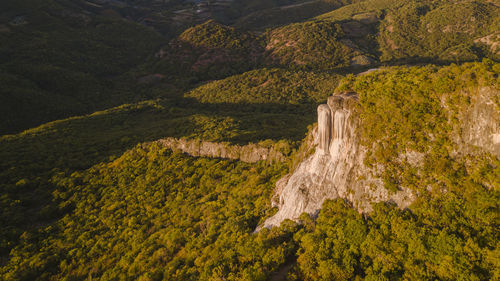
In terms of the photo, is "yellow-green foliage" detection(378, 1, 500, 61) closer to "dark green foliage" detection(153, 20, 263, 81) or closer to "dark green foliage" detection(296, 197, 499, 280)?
"dark green foliage" detection(153, 20, 263, 81)

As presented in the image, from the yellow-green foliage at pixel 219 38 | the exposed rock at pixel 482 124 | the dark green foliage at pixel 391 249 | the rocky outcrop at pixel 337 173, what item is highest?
the yellow-green foliage at pixel 219 38

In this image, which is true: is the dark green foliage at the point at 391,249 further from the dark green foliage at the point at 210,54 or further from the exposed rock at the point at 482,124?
the dark green foliage at the point at 210,54

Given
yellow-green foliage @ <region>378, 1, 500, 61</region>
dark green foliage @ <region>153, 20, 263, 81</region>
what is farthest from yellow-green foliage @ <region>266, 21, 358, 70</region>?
yellow-green foliage @ <region>378, 1, 500, 61</region>

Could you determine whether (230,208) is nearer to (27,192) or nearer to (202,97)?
(27,192)

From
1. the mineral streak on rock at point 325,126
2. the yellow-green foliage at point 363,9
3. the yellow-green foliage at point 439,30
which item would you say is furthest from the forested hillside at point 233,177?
the yellow-green foliage at point 363,9

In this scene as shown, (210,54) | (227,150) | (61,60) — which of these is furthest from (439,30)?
(61,60)
